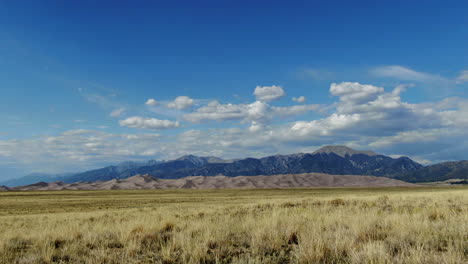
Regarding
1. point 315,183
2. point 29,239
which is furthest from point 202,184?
point 29,239

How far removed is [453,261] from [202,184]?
18936cm

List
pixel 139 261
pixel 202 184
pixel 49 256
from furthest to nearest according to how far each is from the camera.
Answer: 1. pixel 202 184
2. pixel 49 256
3. pixel 139 261

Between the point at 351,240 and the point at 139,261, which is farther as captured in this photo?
the point at 351,240

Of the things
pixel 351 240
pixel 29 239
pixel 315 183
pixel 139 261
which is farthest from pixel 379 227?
pixel 315 183

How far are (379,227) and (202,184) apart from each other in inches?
7297

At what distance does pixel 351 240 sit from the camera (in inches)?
289

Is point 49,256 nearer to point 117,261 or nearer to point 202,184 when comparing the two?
point 117,261

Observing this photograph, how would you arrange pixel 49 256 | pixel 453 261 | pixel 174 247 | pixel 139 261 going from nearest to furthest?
1. pixel 453 261
2. pixel 139 261
3. pixel 49 256
4. pixel 174 247

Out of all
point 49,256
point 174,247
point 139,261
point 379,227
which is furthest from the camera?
point 379,227

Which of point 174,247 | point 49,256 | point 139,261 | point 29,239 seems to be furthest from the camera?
point 29,239

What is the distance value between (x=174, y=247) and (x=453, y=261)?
5857 millimetres

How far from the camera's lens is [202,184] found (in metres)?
191

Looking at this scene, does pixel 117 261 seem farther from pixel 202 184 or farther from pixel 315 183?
pixel 315 183

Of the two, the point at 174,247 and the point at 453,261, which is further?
the point at 174,247
